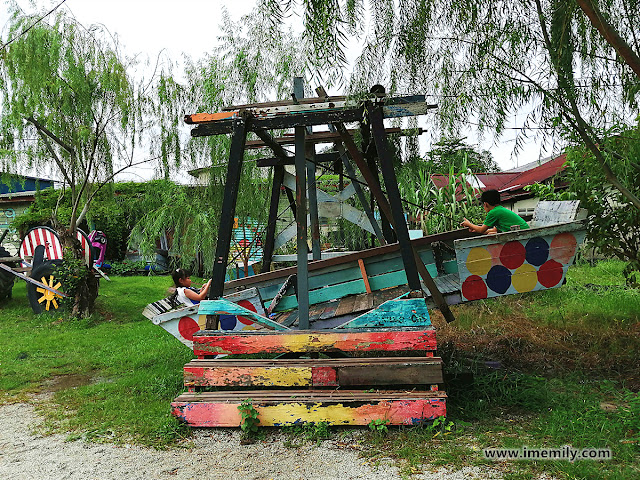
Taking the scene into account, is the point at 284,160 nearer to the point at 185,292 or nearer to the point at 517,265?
the point at 185,292

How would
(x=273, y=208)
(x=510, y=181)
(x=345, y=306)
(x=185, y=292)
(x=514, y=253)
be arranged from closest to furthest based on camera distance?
(x=514, y=253) → (x=345, y=306) → (x=185, y=292) → (x=273, y=208) → (x=510, y=181)

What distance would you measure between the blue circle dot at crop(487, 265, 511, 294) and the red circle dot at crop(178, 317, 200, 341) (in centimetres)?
298

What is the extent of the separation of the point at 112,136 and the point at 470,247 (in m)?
8.23

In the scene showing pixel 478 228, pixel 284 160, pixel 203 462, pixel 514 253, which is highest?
pixel 284 160

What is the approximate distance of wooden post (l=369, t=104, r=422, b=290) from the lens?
4316 mm

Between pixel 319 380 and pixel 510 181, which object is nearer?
pixel 319 380

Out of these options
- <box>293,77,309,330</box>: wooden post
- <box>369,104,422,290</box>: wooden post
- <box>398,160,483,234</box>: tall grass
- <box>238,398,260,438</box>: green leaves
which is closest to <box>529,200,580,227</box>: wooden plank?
<box>369,104,422,290</box>: wooden post

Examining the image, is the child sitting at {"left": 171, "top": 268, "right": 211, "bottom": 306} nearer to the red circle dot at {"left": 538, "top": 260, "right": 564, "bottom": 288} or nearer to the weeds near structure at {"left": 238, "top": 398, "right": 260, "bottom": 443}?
the weeds near structure at {"left": 238, "top": 398, "right": 260, "bottom": 443}

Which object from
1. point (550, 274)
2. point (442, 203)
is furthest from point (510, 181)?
point (550, 274)

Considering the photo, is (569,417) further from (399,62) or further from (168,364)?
(168,364)

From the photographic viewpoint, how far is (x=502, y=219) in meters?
5.54

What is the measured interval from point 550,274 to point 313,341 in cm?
224

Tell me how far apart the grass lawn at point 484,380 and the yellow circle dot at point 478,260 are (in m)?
1.01

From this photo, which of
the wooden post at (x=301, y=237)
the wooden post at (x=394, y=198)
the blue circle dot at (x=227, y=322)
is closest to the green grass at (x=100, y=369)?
the blue circle dot at (x=227, y=322)
